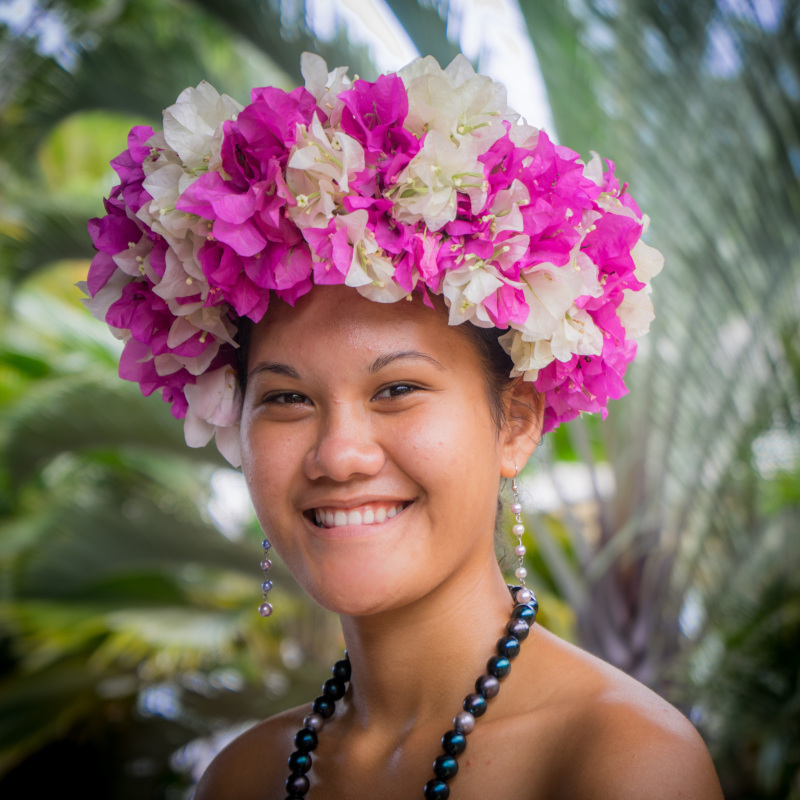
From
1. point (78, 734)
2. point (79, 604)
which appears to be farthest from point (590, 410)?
point (78, 734)

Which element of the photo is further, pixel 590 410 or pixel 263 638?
pixel 263 638

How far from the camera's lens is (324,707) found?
1.91 metres

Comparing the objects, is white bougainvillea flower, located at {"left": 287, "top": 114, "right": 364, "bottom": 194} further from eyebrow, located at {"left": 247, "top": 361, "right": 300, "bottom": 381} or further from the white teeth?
the white teeth

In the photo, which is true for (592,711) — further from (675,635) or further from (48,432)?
(48,432)

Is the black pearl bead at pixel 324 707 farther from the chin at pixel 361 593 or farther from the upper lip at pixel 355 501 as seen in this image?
the upper lip at pixel 355 501

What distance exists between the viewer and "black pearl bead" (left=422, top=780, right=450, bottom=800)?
59.6 inches

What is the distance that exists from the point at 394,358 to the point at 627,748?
74 cm

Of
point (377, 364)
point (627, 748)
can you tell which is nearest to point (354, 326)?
point (377, 364)

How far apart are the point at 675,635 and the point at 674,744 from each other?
3039mm

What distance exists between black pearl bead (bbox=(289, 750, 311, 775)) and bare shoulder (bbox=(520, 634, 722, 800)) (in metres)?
0.61

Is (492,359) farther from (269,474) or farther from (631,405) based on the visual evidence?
(631,405)

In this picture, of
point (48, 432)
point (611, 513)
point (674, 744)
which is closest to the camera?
point (674, 744)

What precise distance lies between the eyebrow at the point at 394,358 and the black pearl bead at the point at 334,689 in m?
0.84

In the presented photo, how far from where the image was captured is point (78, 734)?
270 inches
